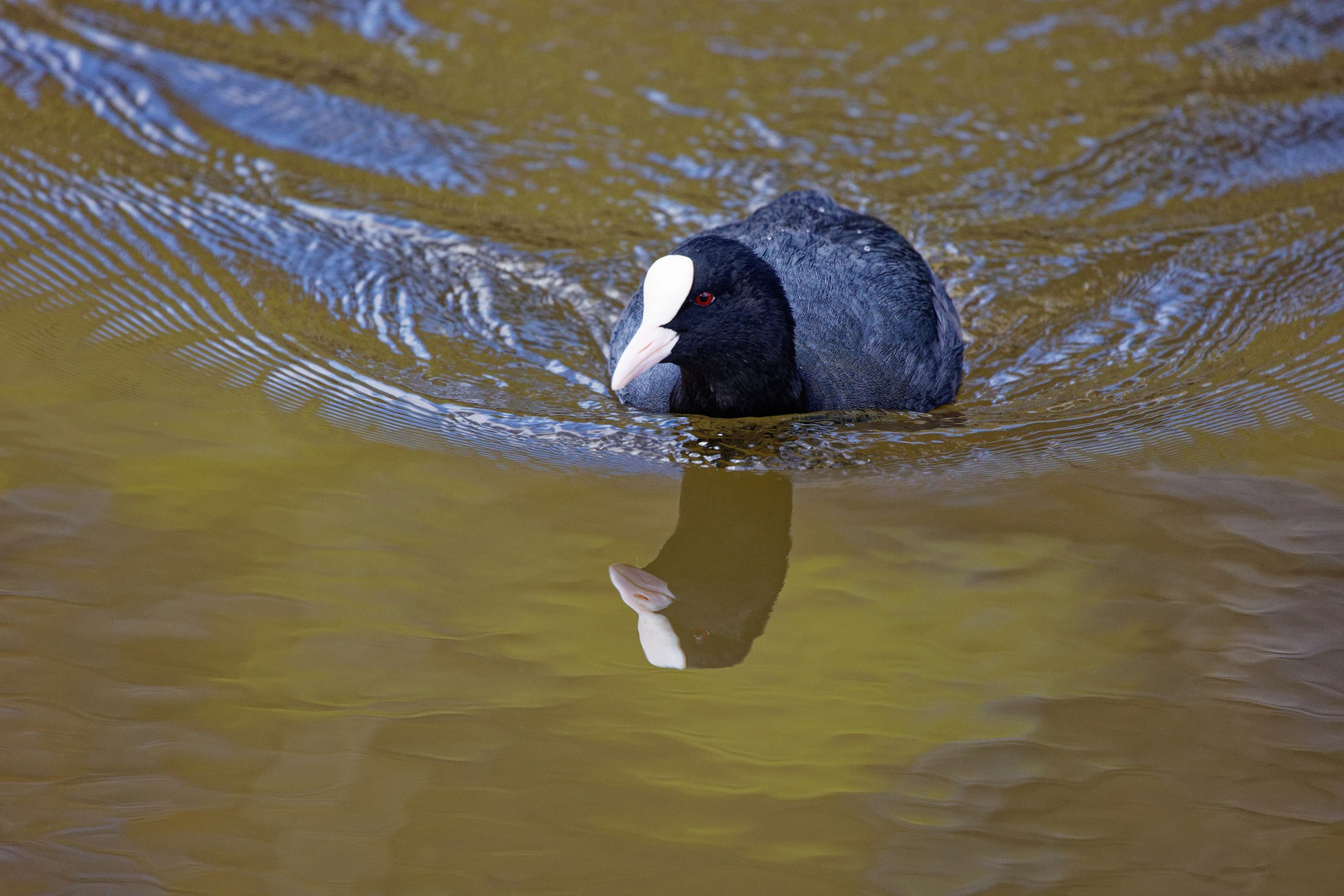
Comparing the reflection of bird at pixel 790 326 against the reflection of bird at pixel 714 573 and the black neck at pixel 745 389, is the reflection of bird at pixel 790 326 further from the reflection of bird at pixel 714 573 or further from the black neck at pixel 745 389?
the reflection of bird at pixel 714 573

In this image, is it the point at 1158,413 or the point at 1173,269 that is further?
the point at 1173,269

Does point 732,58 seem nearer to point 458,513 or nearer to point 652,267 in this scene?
point 652,267

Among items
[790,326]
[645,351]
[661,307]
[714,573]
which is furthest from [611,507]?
[790,326]

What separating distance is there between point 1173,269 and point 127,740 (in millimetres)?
3999

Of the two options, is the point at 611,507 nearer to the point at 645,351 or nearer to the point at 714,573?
the point at 714,573

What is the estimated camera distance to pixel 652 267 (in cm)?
357

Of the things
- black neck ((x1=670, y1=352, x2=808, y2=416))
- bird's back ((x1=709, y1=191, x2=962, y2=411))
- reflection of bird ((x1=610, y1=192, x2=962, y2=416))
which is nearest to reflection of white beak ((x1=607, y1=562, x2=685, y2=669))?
reflection of bird ((x1=610, y1=192, x2=962, y2=416))

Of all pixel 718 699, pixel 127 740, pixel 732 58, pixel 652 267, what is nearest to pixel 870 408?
pixel 652 267

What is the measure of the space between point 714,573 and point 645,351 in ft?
2.34

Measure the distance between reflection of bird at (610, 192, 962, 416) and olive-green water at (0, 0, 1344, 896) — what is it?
4.5 inches

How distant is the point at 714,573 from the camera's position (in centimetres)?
310

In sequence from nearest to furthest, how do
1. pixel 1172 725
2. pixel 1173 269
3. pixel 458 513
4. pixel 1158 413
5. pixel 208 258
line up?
1. pixel 1172 725
2. pixel 458 513
3. pixel 1158 413
4. pixel 208 258
5. pixel 1173 269

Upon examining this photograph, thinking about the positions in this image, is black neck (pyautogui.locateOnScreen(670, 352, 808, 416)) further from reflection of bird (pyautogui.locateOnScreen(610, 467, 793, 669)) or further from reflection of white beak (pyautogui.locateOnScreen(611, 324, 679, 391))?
reflection of bird (pyautogui.locateOnScreen(610, 467, 793, 669))

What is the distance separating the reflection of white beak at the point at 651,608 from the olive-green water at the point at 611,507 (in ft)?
0.13
